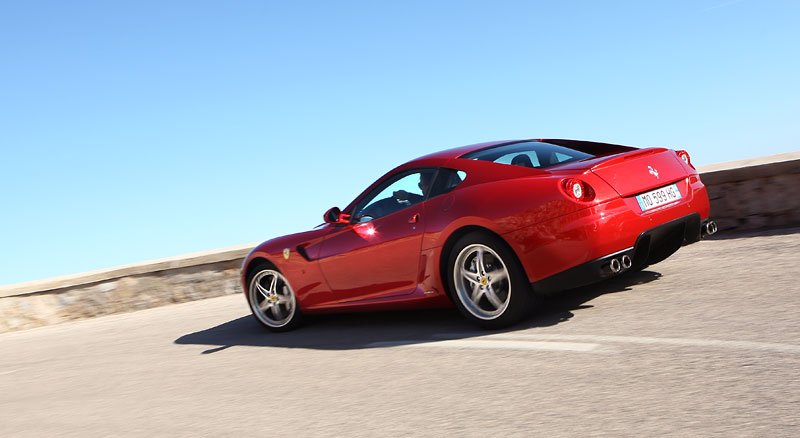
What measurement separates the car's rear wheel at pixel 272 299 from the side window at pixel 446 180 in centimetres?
201

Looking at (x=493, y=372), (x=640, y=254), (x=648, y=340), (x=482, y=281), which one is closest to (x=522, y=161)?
(x=482, y=281)

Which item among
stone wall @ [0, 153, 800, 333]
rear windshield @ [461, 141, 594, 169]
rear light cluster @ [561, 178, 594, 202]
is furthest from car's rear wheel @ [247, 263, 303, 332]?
stone wall @ [0, 153, 800, 333]

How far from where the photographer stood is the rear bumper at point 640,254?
5.62 meters

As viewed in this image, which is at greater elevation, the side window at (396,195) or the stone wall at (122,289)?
the side window at (396,195)

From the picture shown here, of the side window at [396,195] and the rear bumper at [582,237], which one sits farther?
the side window at [396,195]

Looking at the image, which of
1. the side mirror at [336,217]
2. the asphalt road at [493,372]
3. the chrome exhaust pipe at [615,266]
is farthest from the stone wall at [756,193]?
the side mirror at [336,217]

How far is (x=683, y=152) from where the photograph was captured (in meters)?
6.80

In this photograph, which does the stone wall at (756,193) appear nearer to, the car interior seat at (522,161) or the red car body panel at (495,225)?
the red car body panel at (495,225)

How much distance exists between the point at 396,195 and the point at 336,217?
0.65 meters

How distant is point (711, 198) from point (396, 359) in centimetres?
468

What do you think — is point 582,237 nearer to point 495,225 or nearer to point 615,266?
point 615,266

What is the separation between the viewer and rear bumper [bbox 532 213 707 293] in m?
5.62

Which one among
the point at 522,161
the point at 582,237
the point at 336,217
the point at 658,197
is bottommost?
the point at 582,237

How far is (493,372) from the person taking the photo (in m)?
4.93
